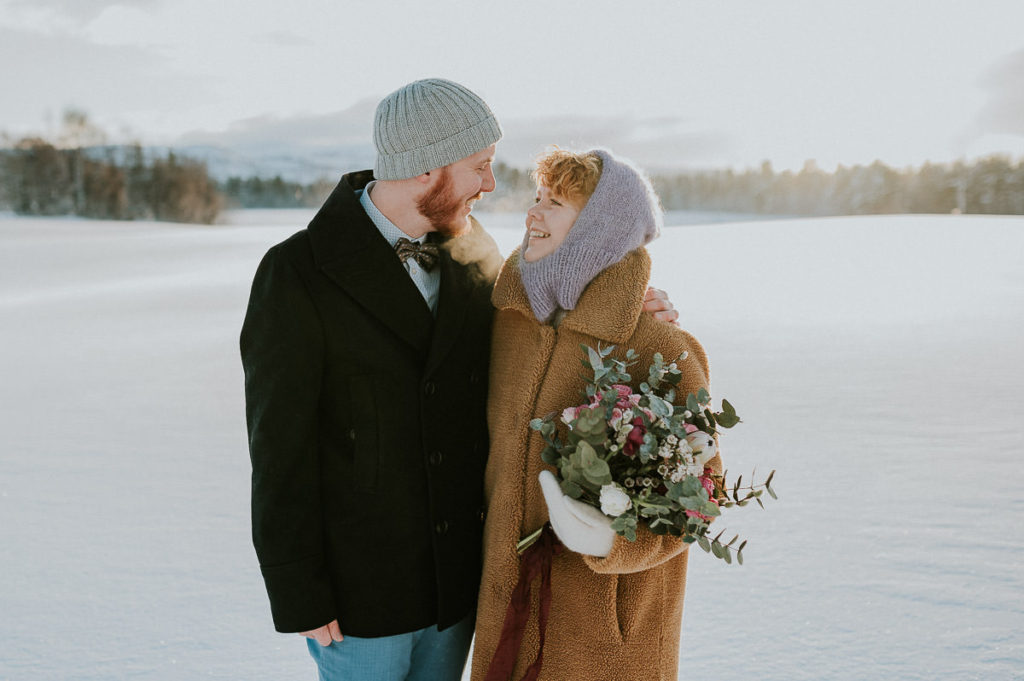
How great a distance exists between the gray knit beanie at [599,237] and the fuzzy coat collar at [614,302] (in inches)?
0.8

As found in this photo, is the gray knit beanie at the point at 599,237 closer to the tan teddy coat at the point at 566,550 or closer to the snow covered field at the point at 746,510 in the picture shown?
the tan teddy coat at the point at 566,550

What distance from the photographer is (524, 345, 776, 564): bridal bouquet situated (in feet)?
4.42

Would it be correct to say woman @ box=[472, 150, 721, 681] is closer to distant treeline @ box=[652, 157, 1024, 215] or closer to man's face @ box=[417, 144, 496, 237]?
man's face @ box=[417, 144, 496, 237]

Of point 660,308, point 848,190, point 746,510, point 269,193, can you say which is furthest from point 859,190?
point 660,308

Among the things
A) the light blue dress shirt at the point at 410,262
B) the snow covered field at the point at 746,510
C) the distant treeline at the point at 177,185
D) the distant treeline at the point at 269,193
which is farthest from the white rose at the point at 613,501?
the distant treeline at the point at 269,193

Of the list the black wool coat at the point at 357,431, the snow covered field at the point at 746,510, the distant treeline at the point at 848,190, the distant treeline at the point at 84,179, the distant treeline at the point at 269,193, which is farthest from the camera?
the distant treeline at the point at 269,193

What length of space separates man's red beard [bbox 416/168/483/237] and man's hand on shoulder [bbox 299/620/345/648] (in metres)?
0.85

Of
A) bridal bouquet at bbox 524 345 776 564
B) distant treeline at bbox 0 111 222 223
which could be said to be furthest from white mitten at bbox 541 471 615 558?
distant treeline at bbox 0 111 222 223

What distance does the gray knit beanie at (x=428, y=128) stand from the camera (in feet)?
5.21

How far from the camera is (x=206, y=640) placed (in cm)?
259

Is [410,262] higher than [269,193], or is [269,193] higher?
[410,262]

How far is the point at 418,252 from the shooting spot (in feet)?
5.37

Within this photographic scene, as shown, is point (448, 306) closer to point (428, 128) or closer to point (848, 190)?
point (428, 128)

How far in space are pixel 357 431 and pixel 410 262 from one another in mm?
378
